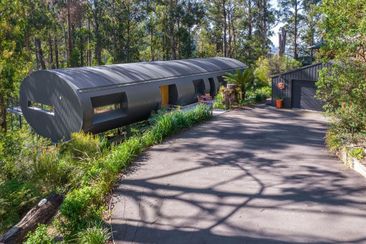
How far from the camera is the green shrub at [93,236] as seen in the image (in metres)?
6.31

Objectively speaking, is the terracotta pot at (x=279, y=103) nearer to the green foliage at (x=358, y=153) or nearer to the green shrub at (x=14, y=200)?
the green foliage at (x=358, y=153)

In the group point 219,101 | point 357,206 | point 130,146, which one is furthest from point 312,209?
point 219,101

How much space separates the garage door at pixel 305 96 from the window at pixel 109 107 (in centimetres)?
967

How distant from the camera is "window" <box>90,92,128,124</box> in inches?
637

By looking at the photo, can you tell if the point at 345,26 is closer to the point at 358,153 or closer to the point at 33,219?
the point at 358,153

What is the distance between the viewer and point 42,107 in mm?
17688

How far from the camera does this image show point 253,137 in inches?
562

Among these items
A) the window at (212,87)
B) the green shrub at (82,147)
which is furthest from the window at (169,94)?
the green shrub at (82,147)

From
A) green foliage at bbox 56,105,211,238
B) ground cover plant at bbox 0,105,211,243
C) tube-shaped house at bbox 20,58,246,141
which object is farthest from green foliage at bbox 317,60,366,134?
tube-shaped house at bbox 20,58,246,141

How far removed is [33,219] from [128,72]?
490 inches

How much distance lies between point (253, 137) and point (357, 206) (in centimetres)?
674

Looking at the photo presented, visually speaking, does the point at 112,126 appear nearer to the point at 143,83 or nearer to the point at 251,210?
the point at 143,83

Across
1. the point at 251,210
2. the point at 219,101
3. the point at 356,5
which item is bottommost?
the point at 251,210

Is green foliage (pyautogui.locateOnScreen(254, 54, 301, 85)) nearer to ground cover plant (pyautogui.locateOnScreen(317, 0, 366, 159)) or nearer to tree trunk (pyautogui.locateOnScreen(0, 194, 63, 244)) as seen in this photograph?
ground cover plant (pyautogui.locateOnScreen(317, 0, 366, 159))
